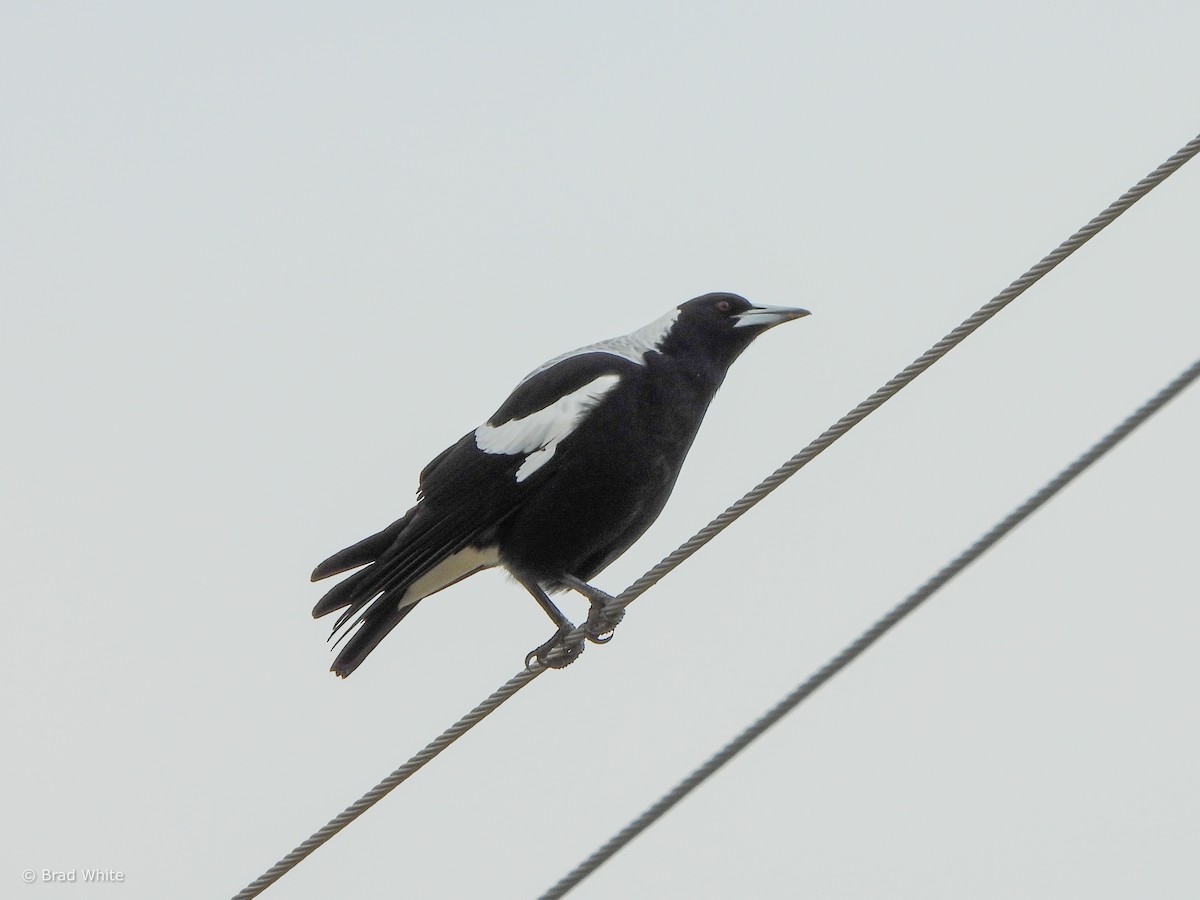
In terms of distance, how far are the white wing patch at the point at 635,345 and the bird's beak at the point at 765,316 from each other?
21 centimetres

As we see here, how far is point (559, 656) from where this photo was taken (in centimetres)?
461

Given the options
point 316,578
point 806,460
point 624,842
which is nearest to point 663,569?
point 806,460

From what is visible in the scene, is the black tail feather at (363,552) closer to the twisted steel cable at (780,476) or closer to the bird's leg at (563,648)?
the bird's leg at (563,648)

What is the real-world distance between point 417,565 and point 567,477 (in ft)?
1.59

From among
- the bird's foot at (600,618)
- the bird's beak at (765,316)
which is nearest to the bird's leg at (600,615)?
the bird's foot at (600,618)

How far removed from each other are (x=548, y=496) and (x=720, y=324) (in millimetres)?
946

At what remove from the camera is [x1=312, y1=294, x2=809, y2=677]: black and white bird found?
4.66 meters

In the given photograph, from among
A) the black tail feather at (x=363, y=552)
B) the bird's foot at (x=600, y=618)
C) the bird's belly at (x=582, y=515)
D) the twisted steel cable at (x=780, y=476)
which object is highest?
the black tail feather at (x=363, y=552)

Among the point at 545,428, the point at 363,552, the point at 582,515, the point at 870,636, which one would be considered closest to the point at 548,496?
the point at 582,515

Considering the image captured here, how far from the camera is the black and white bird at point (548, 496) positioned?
4660 mm

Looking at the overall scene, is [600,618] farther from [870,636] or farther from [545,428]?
[870,636]

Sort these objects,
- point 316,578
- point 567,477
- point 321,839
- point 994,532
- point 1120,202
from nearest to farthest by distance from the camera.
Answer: point 994,532 → point 1120,202 → point 321,839 → point 567,477 → point 316,578

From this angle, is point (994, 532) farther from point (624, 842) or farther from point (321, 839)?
point (321, 839)

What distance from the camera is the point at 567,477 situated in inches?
184
